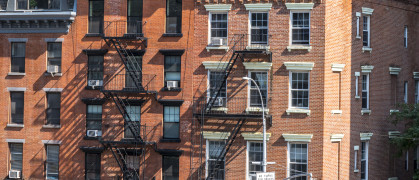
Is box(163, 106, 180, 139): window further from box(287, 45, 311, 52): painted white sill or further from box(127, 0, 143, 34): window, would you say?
box(287, 45, 311, 52): painted white sill

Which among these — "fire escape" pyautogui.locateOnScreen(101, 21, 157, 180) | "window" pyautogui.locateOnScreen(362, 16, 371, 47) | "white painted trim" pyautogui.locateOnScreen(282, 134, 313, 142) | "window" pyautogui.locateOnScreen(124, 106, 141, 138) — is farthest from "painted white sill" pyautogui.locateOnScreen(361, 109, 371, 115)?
"window" pyautogui.locateOnScreen(124, 106, 141, 138)

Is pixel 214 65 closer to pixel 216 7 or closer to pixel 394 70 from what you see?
pixel 216 7

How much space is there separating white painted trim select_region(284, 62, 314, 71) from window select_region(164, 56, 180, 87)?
6.13 metres

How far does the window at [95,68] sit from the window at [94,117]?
4.52 ft

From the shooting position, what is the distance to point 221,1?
1566 inches

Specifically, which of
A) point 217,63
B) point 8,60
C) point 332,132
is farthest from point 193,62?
point 8,60

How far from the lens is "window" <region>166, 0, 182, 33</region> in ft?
133

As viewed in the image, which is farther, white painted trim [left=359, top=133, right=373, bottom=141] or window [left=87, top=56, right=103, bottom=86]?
window [left=87, top=56, right=103, bottom=86]

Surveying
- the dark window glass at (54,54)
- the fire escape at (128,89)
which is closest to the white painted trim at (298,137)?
the fire escape at (128,89)

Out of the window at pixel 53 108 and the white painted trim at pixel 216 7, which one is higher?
the white painted trim at pixel 216 7

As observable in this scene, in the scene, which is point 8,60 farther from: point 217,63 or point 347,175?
point 347,175

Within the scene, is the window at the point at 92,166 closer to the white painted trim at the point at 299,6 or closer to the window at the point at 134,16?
the window at the point at 134,16

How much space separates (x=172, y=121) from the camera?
4062cm

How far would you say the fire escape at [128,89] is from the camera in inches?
1594
